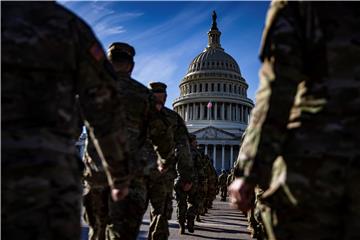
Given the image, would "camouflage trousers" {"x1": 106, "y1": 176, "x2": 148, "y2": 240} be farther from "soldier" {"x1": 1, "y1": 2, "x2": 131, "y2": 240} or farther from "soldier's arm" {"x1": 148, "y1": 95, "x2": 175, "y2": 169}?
"soldier" {"x1": 1, "y1": 2, "x2": 131, "y2": 240}

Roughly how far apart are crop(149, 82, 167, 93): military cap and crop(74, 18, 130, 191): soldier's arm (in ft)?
11.8

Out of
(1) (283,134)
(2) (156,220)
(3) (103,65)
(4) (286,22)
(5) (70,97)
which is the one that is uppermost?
(4) (286,22)

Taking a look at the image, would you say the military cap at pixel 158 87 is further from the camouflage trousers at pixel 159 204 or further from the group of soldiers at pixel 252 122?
the group of soldiers at pixel 252 122

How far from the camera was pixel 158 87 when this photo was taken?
6801 millimetres

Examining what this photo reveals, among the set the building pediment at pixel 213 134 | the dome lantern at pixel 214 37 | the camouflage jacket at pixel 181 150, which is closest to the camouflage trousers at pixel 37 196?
the camouflage jacket at pixel 181 150

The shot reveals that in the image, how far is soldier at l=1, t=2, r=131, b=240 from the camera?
240cm

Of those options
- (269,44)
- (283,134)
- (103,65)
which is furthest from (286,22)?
(103,65)

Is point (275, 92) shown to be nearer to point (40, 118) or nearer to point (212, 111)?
point (40, 118)

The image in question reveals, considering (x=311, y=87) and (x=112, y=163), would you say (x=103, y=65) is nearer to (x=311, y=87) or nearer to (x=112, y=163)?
(x=112, y=163)

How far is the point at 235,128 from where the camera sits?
295ft

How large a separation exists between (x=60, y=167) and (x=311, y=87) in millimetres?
1391

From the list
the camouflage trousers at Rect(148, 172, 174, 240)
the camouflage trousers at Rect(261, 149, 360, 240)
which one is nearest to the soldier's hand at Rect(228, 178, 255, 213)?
the camouflage trousers at Rect(261, 149, 360, 240)

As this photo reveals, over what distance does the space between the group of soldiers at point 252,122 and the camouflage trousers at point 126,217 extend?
1354mm

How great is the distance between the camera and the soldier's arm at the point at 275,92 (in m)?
2.76
